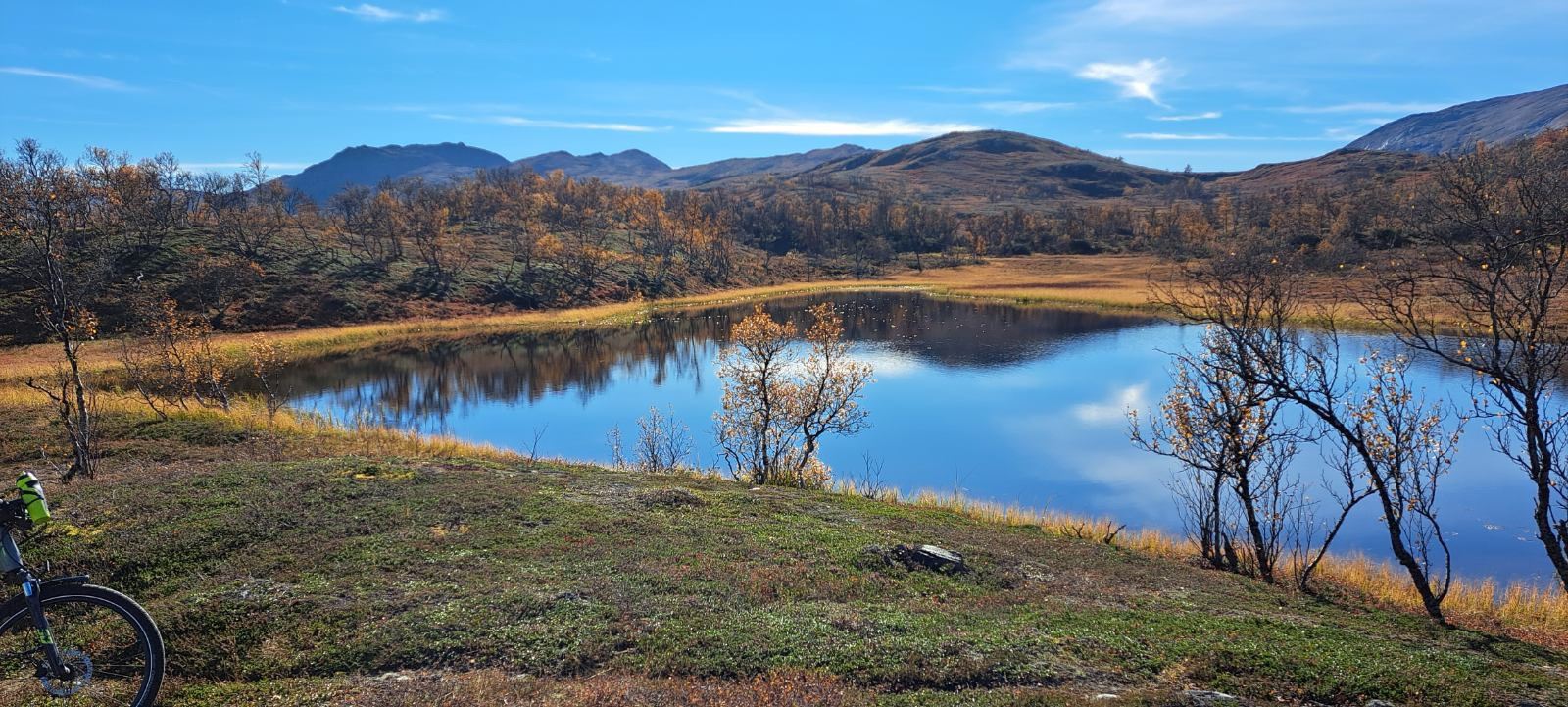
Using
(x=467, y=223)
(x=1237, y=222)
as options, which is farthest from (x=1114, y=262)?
(x=467, y=223)

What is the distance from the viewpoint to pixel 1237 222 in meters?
159

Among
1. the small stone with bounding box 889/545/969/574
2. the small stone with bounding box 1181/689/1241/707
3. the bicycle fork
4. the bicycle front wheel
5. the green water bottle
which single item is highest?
the green water bottle

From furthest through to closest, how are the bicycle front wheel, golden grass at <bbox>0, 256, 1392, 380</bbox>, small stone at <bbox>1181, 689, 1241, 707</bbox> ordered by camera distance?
golden grass at <bbox>0, 256, 1392, 380</bbox>, small stone at <bbox>1181, 689, 1241, 707</bbox>, the bicycle front wheel

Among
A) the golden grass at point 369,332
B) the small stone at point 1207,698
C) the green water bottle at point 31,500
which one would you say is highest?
the green water bottle at point 31,500

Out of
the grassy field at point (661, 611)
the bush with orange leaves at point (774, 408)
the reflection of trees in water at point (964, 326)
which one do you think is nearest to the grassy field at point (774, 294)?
Result: the reflection of trees in water at point (964, 326)

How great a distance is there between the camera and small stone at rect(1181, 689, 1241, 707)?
7891 mm

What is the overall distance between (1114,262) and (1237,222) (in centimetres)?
3188

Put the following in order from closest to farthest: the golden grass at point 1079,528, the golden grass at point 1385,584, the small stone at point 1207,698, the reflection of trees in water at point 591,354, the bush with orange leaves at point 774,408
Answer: the small stone at point 1207,698
the golden grass at point 1385,584
the golden grass at point 1079,528
the bush with orange leaves at point 774,408
the reflection of trees in water at point 591,354

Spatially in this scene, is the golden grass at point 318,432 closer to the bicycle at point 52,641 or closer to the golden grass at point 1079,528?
the golden grass at point 1079,528

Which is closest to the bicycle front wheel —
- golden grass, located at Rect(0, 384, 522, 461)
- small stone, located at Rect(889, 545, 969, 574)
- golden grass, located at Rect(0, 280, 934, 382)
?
small stone, located at Rect(889, 545, 969, 574)

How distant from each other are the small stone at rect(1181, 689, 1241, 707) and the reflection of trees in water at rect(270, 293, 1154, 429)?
2765 cm

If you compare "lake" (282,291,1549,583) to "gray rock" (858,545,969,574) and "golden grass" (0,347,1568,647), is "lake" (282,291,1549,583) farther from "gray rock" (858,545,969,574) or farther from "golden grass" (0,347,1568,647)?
"gray rock" (858,545,969,574)

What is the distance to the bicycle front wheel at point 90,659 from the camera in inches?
266

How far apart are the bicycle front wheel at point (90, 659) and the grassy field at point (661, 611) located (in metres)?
0.37
